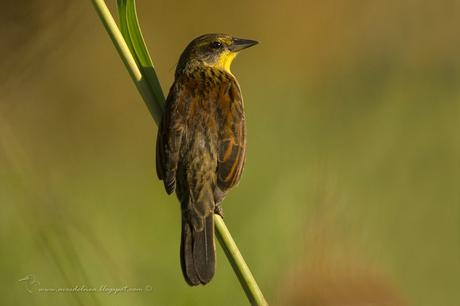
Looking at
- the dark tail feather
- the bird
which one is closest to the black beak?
the bird

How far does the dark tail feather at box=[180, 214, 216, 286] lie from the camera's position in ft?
9.81

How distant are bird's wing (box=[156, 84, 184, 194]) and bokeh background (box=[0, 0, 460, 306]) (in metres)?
0.38

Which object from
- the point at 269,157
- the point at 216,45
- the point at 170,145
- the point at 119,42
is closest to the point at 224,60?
the point at 216,45

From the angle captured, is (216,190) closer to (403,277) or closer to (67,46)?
(403,277)

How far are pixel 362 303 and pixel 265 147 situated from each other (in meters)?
1.73

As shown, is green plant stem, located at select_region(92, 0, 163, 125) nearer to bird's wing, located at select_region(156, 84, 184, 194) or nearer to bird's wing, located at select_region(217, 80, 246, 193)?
bird's wing, located at select_region(156, 84, 184, 194)

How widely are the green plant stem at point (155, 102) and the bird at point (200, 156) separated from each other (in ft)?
0.59

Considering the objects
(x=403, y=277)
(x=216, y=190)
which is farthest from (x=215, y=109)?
(x=403, y=277)

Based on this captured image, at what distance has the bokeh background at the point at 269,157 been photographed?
10.4 feet

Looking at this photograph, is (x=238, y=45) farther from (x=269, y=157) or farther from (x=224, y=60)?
(x=269, y=157)

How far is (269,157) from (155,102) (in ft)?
5.32

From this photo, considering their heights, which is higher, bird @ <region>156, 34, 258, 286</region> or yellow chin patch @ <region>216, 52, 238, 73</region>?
yellow chin patch @ <region>216, 52, 238, 73</region>

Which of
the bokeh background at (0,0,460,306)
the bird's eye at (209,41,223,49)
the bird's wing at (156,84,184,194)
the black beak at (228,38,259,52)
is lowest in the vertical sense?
the bokeh background at (0,0,460,306)

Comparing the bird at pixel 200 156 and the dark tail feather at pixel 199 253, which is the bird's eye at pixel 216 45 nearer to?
the bird at pixel 200 156
